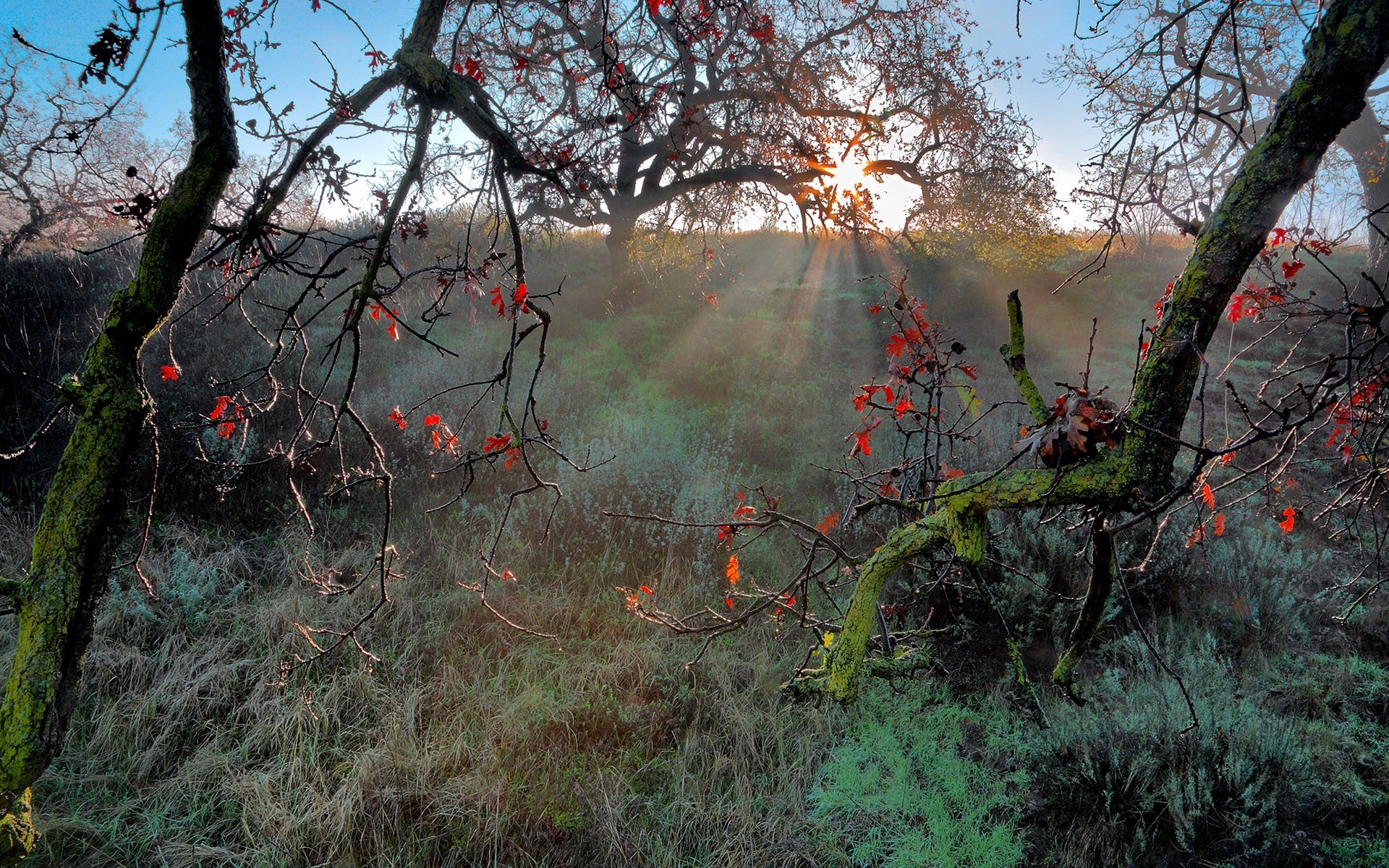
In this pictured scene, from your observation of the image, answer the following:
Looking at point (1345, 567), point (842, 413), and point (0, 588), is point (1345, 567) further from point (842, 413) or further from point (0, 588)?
point (0, 588)

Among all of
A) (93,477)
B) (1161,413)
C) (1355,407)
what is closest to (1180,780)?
(1355,407)

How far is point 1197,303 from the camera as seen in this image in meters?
1.30

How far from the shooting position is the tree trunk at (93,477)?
1070mm

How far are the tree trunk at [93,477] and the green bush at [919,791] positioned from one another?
9.91 ft

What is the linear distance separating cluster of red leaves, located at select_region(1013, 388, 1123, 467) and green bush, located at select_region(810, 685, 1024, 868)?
97.8 inches

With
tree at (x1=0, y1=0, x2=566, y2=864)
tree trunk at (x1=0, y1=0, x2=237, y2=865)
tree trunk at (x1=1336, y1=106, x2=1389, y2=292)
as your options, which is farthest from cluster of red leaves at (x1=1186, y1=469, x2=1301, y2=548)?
tree trunk at (x1=1336, y1=106, x2=1389, y2=292)

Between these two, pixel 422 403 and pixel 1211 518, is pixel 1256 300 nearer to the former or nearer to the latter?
pixel 1211 518

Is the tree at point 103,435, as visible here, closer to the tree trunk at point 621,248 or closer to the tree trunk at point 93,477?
the tree trunk at point 93,477

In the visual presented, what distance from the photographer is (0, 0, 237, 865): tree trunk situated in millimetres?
1070

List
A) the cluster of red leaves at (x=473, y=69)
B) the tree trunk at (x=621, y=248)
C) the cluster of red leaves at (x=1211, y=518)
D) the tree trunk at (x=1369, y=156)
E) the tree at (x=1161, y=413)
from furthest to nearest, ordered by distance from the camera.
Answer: the tree trunk at (x=1369, y=156)
the tree trunk at (x=621, y=248)
the cluster of red leaves at (x=473, y=69)
the cluster of red leaves at (x=1211, y=518)
the tree at (x=1161, y=413)

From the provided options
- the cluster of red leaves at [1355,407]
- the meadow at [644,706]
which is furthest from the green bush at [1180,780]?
the cluster of red leaves at [1355,407]

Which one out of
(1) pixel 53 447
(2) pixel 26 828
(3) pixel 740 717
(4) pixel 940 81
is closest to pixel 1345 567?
(3) pixel 740 717

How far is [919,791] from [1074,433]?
2.76 m

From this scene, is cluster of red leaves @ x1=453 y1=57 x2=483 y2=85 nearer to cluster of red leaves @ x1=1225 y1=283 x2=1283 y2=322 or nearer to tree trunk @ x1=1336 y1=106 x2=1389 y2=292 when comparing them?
cluster of red leaves @ x1=1225 y1=283 x2=1283 y2=322
